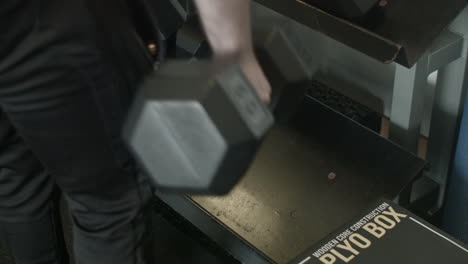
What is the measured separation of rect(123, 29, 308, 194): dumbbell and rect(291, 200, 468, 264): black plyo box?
319 mm

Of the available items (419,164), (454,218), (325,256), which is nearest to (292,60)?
(325,256)

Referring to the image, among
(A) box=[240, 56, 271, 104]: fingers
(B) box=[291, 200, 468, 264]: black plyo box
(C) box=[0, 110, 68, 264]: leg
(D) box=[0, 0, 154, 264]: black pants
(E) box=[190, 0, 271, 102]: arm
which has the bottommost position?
(C) box=[0, 110, 68, 264]: leg

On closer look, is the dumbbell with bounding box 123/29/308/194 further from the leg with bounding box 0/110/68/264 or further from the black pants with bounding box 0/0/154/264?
the leg with bounding box 0/110/68/264

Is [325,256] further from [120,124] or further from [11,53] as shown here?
[11,53]

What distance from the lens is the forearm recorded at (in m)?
0.59

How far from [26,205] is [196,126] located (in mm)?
441

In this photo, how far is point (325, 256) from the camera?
2.81 feet

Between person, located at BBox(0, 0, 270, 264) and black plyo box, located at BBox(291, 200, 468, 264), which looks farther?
black plyo box, located at BBox(291, 200, 468, 264)

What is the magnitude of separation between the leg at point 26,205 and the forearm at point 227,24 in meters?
0.32

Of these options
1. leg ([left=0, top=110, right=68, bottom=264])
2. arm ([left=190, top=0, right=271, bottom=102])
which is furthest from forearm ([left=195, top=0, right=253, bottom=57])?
leg ([left=0, top=110, right=68, bottom=264])

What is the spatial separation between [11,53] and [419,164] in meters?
0.72

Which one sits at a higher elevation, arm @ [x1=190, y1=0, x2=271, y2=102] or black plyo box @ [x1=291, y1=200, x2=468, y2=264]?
arm @ [x1=190, y1=0, x2=271, y2=102]

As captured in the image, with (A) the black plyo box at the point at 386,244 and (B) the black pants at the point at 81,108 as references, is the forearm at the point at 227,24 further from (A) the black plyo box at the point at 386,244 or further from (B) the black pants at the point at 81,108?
(A) the black plyo box at the point at 386,244

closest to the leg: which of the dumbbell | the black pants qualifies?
the black pants
